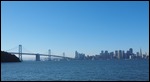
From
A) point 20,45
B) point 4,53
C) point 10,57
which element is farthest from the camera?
point 20,45

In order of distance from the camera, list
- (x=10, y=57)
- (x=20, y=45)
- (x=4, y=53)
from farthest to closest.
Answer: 1. (x=20, y=45)
2. (x=10, y=57)
3. (x=4, y=53)

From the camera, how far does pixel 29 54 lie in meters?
86.2

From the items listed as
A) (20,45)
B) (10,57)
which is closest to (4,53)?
(10,57)

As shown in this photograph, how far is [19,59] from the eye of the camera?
97750 millimetres

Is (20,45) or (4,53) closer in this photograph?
(4,53)

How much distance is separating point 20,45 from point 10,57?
8082mm

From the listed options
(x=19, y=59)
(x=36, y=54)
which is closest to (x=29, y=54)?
(x=36, y=54)

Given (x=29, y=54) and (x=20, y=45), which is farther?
(x=20, y=45)

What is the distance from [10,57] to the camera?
9244 cm

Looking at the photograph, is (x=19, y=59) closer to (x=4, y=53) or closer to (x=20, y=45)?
(x=20, y=45)

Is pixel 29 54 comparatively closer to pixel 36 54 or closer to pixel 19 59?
pixel 36 54

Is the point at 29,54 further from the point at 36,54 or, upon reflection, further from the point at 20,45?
the point at 20,45

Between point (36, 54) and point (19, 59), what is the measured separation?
10520 millimetres

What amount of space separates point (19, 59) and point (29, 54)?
1285 centimetres
